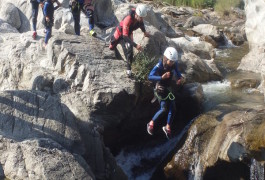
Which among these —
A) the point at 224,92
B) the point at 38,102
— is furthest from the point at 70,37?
the point at 224,92

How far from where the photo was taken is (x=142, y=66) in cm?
1080

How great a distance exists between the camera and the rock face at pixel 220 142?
332 inches

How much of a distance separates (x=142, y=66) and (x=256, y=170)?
4.28 metres

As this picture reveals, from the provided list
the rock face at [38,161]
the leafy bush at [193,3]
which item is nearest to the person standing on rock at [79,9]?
the rock face at [38,161]

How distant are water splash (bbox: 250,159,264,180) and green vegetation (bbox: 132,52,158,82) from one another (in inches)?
151

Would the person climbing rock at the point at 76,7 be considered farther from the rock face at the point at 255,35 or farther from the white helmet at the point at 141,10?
the rock face at the point at 255,35

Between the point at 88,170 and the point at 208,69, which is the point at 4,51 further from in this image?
the point at 208,69

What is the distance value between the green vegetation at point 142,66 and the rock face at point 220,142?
1920 mm

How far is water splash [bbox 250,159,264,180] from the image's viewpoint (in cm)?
809

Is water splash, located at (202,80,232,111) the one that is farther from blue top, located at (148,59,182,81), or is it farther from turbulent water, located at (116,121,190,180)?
blue top, located at (148,59,182,81)

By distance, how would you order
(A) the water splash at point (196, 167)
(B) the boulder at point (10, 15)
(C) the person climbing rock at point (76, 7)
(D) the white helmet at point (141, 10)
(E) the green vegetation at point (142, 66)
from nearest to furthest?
(A) the water splash at point (196, 167) < (D) the white helmet at point (141, 10) < (E) the green vegetation at point (142, 66) < (C) the person climbing rock at point (76, 7) < (B) the boulder at point (10, 15)

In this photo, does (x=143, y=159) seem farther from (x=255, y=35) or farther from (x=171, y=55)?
(x=255, y=35)

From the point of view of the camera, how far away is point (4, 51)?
11984mm

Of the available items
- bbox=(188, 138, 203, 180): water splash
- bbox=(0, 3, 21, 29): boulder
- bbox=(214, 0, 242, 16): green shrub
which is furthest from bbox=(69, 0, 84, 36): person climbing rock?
Result: bbox=(214, 0, 242, 16): green shrub
